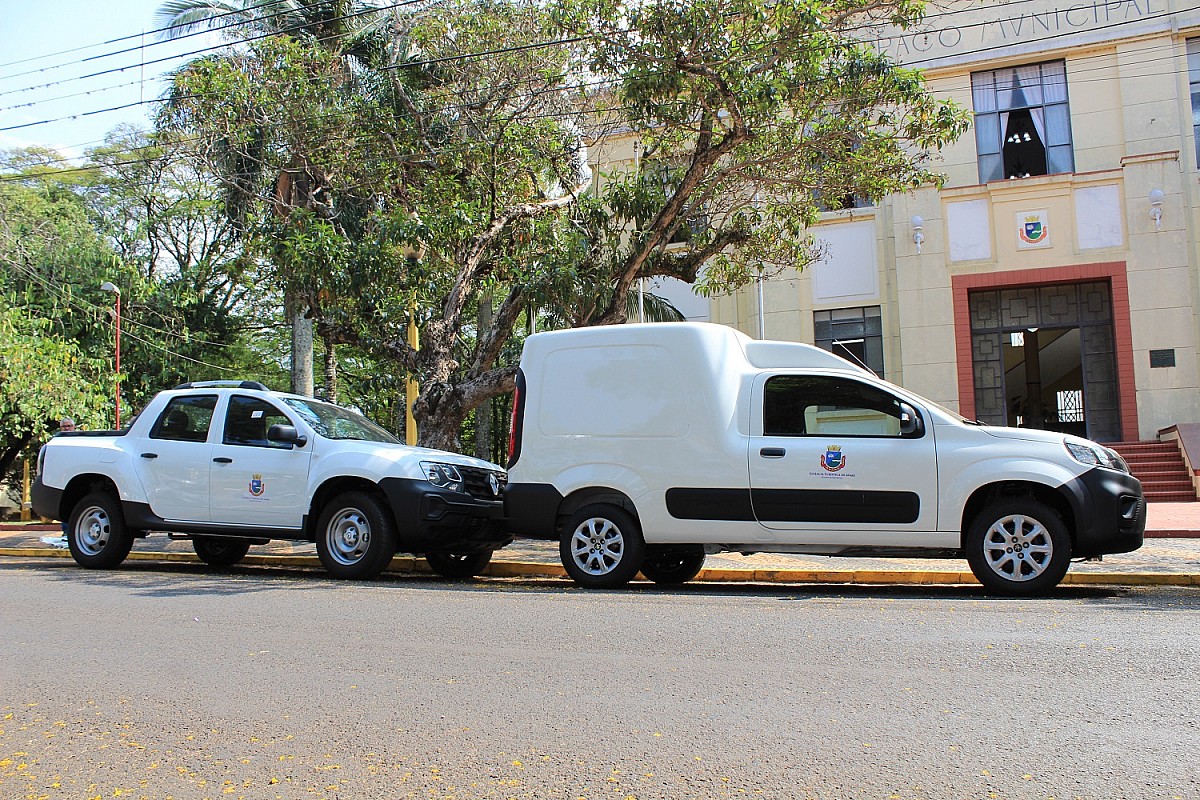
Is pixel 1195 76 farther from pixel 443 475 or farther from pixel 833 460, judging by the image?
pixel 443 475

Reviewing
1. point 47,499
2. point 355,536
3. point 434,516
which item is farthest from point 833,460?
point 47,499

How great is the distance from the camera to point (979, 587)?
8.84 m

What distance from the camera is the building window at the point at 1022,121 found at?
67.4 feet

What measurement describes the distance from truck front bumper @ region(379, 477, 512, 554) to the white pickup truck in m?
0.01

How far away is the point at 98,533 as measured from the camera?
1087cm

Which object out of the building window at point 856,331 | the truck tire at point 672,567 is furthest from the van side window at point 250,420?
the building window at point 856,331

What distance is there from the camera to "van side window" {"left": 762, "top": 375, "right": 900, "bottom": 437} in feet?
27.5

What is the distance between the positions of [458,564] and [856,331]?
1330 cm

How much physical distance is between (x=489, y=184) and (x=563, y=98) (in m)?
2.42

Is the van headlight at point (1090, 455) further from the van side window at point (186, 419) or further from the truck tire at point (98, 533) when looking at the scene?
the truck tire at point (98, 533)

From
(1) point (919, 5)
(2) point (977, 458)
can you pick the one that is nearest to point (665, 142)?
(1) point (919, 5)

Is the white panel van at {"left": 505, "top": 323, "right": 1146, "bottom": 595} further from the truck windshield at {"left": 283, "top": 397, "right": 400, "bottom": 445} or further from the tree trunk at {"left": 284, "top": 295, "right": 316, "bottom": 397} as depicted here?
the tree trunk at {"left": 284, "top": 295, "right": 316, "bottom": 397}

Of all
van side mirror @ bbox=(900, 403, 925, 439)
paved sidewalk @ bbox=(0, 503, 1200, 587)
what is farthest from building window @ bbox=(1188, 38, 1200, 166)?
van side mirror @ bbox=(900, 403, 925, 439)

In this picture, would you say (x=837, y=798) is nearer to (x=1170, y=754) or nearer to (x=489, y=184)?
(x=1170, y=754)
